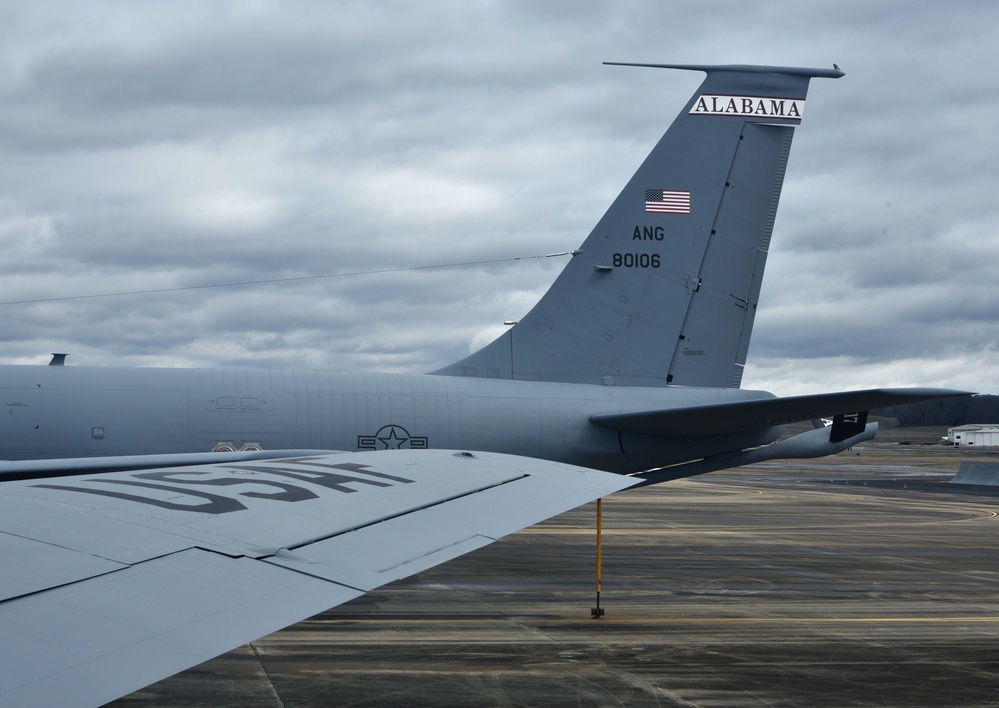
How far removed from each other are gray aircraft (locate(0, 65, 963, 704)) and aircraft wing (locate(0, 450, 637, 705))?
0.06 feet

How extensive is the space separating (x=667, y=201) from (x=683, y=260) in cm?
115

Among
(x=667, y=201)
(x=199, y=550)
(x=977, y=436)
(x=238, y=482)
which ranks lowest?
(x=977, y=436)

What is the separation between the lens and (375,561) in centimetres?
484

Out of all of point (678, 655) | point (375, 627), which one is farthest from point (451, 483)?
point (375, 627)

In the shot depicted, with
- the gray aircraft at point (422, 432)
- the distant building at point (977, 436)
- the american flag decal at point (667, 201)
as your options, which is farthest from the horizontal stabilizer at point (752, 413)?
the distant building at point (977, 436)

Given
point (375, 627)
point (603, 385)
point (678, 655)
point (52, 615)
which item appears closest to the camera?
point (52, 615)

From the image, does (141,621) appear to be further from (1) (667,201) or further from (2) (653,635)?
(1) (667,201)

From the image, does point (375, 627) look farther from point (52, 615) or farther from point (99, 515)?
point (52, 615)

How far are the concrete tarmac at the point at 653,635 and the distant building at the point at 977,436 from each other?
140m

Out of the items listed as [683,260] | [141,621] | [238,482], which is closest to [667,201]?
[683,260]

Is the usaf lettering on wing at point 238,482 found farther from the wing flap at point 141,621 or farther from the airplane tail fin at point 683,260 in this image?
the airplane tail fin at point 683,260

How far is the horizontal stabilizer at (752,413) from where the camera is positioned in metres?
13.1

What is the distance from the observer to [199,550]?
14.2 feet

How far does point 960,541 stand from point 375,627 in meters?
17.0
